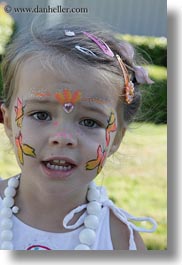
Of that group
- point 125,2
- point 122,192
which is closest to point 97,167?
point 122,192

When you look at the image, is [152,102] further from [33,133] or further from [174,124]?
[33,133]

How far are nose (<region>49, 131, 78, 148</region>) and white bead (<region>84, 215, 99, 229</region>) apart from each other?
0.73 feet

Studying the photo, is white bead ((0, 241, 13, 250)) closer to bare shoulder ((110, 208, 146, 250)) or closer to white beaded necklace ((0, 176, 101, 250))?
white beaded necklace ((0, 176, 101, 250))

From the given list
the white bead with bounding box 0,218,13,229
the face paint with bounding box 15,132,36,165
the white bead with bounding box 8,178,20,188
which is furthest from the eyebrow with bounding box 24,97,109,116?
the white bead with bounding box 0,218,13,229

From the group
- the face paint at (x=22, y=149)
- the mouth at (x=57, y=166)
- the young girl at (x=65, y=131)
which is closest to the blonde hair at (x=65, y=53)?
the young girl at (x=65, y=131)

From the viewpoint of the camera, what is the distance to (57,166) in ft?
4.66

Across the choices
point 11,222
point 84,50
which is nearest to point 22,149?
point 11,222

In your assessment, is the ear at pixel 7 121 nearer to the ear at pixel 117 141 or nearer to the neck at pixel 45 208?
the neck at pixel 45 208

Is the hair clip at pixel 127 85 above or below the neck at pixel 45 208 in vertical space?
above

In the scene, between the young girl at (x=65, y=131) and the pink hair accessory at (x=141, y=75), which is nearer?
the young girl at (x=65, y=131)

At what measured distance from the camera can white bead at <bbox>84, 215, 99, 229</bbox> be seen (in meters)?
1.47

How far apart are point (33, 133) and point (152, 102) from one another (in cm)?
38

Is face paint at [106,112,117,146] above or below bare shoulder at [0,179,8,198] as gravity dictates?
above

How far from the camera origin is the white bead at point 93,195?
1503 millimetres
